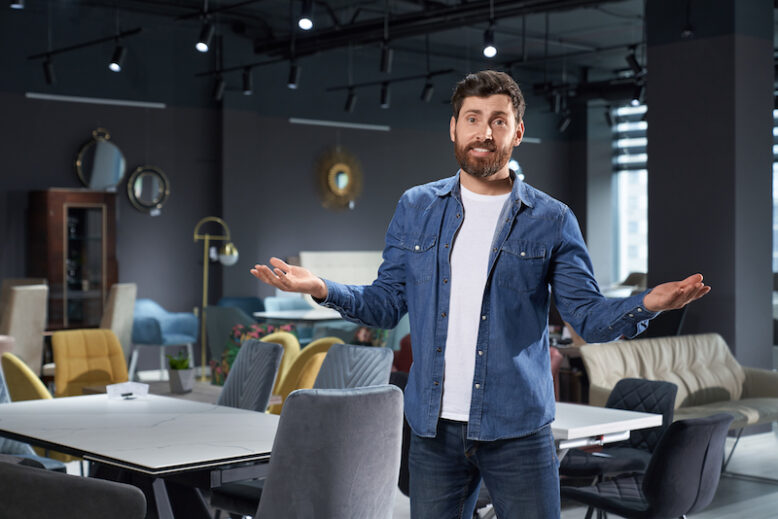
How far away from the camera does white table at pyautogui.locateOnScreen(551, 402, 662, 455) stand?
154 inches

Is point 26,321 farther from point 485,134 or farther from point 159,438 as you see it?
point 485,134

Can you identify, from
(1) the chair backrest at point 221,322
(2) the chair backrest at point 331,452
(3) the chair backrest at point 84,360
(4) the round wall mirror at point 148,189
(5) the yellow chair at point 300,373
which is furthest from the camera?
(4) the round wall mirror at point 148,189

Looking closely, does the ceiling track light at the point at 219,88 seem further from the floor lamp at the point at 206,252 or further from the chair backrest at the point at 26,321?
the chair backrest at the point at 26,321

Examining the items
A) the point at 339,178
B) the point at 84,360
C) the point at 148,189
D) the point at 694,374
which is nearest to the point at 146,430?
the point at 84,360

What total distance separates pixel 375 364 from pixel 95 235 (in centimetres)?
654

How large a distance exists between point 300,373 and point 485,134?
11.1 feet

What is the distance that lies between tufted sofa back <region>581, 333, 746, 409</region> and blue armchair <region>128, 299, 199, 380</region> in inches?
202

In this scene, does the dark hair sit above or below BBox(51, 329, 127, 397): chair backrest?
above

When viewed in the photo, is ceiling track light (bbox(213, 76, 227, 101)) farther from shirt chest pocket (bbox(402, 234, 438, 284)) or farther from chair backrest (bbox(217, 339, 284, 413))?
shirt chest pocket (bbox(402, 234, 438, 284))

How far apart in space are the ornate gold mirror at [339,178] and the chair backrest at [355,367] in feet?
27.3

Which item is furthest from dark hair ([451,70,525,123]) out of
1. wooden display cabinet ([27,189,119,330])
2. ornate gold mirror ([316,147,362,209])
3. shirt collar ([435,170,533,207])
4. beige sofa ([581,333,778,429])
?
ornate gold mirror ([316,147,362,209])

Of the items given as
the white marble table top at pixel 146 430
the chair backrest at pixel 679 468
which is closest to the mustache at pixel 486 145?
the white marble table top at pixel 146 430

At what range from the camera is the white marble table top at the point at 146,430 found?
3082mm

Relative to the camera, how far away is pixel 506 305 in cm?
218
